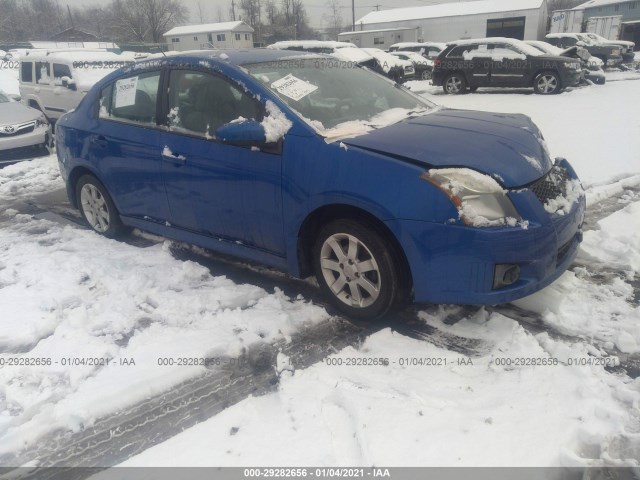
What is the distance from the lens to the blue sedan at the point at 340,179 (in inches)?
109

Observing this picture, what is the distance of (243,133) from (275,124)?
0.70 ft

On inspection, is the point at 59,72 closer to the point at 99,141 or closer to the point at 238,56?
the point at 99,141

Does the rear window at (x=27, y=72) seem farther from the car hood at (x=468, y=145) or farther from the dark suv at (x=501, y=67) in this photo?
the dark suv at (x=501, y=67)

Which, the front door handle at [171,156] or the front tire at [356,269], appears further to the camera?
the front door handle at [171,156]

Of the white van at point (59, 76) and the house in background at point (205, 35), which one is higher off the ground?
the house in background at point (205, 35)

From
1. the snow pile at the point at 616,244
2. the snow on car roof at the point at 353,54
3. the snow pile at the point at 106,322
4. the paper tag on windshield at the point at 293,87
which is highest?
the snow on car roof at the point at 353,54

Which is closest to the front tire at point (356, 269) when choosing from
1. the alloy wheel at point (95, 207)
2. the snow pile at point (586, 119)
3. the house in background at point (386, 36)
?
the alloy wheel at point (95, 207)

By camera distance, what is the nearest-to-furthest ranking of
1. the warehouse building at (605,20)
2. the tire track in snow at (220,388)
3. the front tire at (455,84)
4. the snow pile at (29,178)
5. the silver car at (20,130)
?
the tire track in snow at (220,388), the snow pile at (29,178), the silver car at (20,130), the front tire at (455,84), the warehouse building at (605,20)

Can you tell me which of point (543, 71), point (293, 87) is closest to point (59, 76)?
point (293, 87)

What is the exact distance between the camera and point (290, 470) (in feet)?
7.07

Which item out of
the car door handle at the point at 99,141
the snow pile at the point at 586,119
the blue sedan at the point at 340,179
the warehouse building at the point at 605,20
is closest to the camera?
the blue sedan at the point at 340,179

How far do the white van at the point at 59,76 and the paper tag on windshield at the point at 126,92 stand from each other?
6.45 m

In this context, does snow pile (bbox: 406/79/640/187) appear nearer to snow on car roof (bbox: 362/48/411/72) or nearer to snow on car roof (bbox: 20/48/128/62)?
snow on car roof (bbox: 362/48/411/72)

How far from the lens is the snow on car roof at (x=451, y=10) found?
4562 centimetres
